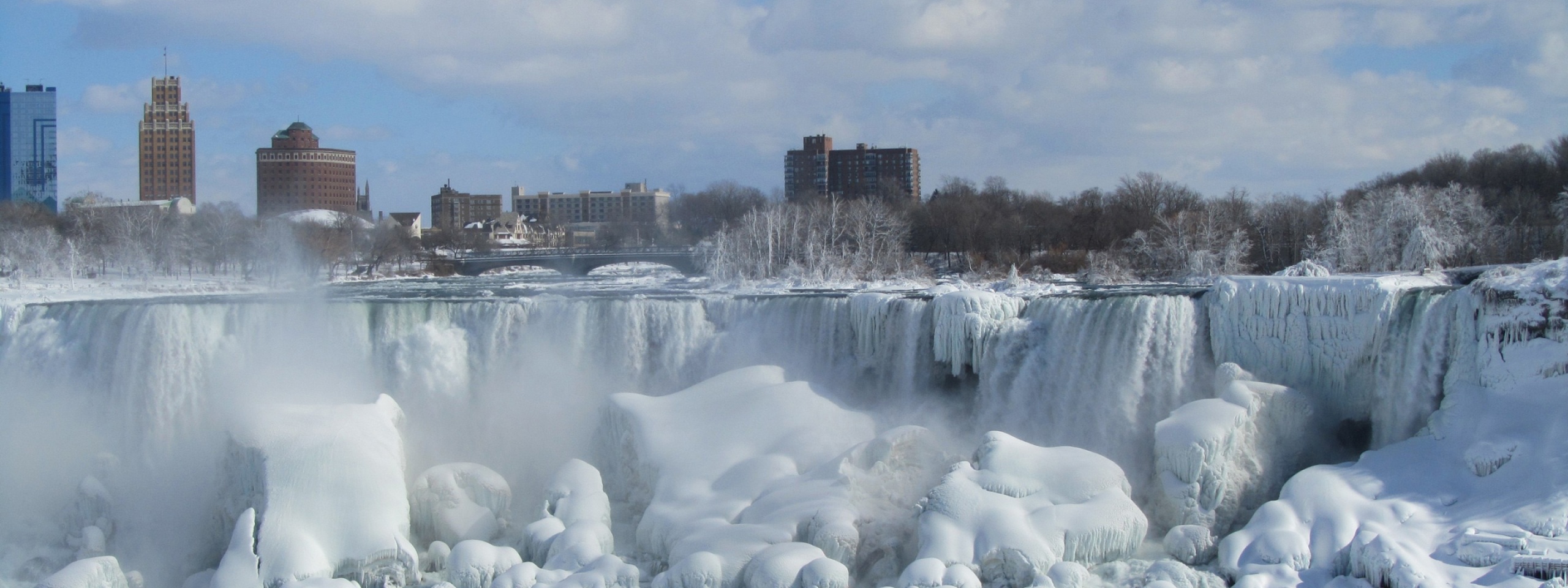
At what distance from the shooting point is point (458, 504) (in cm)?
1819

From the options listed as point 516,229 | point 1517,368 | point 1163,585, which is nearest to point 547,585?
point 1163,585

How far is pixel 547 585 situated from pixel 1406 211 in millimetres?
30000

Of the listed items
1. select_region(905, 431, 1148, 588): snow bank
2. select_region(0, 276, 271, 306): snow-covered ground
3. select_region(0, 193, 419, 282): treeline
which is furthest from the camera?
select_region(0, 193, 419, 282): treeline

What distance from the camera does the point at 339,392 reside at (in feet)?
75.9

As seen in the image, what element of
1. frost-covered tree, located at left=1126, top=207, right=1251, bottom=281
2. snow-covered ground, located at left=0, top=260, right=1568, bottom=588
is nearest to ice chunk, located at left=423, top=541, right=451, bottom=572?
snow-covered ground, located at left=0, top=260, right=1568, bottom=588

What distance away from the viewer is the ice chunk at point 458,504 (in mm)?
17875

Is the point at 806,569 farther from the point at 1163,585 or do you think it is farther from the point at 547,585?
the point at 1163,585

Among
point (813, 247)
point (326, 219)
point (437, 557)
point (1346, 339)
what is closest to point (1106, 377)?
point (1346, 339)

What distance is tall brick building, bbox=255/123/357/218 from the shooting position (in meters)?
132

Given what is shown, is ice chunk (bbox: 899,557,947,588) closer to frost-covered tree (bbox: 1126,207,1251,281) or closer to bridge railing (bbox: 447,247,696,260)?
frost-covered tree (bbox: 1126,207,1251,281)

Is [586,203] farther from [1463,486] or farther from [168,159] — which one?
[1463,486]

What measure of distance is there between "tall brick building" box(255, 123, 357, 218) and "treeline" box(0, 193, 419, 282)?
224 feet

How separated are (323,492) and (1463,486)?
16.3 metres

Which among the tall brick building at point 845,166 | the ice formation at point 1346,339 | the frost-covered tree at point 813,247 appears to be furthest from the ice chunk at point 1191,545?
the tall brick building at point 845,166
